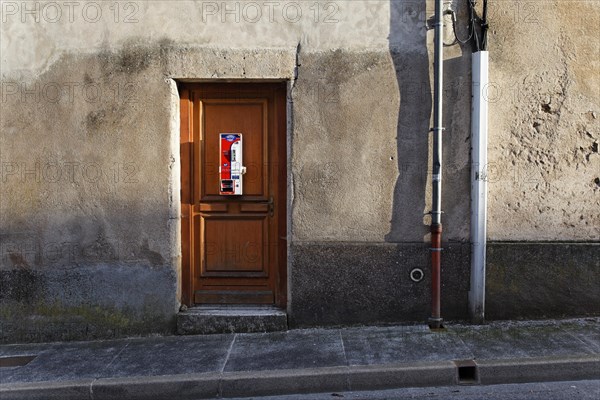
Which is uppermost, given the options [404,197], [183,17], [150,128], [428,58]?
[183,17]

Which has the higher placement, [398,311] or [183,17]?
[183,17]

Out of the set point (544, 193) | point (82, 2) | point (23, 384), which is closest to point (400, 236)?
point (544, 193)

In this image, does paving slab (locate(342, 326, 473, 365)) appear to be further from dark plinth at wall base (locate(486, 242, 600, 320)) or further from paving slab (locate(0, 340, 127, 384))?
paving slab (locate(0, 340, 127, 384))

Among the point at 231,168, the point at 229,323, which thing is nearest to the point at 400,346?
the point at 229,323

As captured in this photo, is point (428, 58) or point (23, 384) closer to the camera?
point (23, 384)

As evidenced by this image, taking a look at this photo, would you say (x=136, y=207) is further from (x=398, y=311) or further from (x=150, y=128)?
(x=398, y=311)

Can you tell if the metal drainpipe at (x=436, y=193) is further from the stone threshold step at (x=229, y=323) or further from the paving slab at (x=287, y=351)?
the stone threshold step at (x=229, y=323)

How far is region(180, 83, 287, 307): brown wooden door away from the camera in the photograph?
18.8 feet

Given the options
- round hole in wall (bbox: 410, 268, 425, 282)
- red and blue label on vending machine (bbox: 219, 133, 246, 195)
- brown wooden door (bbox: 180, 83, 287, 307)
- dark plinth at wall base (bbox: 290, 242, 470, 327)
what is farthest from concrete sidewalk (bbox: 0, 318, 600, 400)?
red and blue label on vending machine (bbox: 219, 133, 246, 195)

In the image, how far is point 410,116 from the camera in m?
5.51

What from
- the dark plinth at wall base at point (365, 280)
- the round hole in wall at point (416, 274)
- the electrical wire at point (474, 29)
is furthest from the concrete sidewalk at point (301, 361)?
the electrical wire at point (474, 29)

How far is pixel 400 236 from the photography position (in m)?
5.54

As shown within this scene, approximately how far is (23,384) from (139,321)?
1.34 meters

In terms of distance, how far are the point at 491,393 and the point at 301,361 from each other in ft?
5.48
